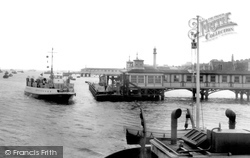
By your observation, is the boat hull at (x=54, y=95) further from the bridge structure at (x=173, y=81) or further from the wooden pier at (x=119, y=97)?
the bridge structure at (x=173, y=81)

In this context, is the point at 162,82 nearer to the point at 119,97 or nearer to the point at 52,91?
the point at 119,97

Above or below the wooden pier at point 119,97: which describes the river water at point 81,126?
below

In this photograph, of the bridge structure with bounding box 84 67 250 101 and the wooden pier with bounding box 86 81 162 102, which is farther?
the bridge structure with bounding box 84 67 250 101

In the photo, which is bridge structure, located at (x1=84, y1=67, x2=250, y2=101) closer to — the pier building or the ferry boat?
the pier building

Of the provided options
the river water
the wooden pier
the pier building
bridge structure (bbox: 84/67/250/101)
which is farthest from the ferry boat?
the river water

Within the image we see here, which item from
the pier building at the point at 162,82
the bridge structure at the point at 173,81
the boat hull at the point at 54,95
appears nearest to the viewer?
the boat hull at the point at 54,95

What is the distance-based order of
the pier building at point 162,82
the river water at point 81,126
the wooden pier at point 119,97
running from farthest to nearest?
the pier building at point 162,82
the wooden pier at point 119,97
the river water at point 81,126

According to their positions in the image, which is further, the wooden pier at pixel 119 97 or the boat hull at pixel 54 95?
the boat hull at pixel 54 95

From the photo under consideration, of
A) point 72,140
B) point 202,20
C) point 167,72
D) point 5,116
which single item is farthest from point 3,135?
point 167,72

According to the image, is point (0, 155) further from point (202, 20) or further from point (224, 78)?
point (224, 78)

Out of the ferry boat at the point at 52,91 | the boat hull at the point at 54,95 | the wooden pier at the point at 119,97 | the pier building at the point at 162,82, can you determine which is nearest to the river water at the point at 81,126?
the wooden pier at the point at 119,97

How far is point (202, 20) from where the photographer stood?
59.3 feet

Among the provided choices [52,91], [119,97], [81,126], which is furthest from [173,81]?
[81,126]

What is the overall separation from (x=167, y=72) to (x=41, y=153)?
45014 millimetres
